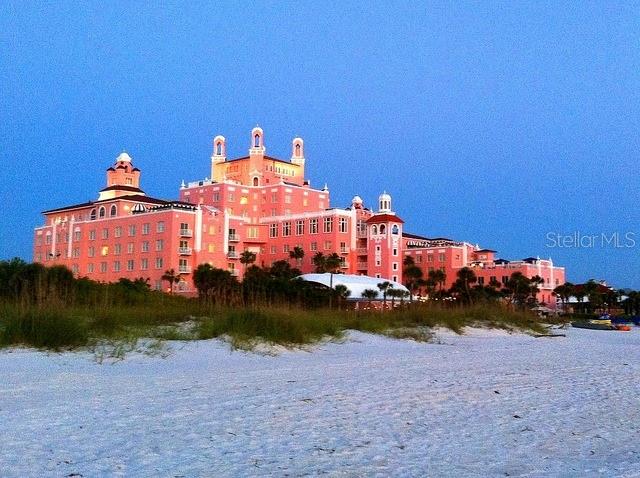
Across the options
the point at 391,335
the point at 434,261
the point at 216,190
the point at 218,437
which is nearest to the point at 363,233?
the point at 434,261

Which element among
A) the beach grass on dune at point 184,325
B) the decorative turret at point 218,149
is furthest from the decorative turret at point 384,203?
the beach grass on dune at point 184,325

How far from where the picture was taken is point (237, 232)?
85938mm

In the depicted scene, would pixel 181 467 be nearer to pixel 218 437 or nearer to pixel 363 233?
pixel 218 437

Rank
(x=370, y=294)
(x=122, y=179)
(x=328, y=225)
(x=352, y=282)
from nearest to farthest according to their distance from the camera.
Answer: (x=370, y=294), (x=352, y=282), (x=328, y=225), (x=122, y=179)

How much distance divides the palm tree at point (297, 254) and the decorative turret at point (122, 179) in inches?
1100

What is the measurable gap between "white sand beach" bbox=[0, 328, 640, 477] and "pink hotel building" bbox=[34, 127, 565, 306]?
219ft

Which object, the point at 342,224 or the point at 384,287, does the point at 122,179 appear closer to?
the point at 342,224

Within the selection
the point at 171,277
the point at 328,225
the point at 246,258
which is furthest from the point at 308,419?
the point at 328,225

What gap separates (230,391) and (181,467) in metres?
3.87

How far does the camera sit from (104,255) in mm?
84625

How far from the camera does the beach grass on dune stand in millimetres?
12859

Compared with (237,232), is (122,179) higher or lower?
higher

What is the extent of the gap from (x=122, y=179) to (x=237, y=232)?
83.0ft

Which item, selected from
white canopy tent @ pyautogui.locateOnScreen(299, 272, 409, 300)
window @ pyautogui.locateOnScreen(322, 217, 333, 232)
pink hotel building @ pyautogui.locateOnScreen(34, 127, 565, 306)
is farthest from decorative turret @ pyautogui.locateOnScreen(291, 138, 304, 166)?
white canopy tent @ pyautogui.locateOnScreen(299, 272, 409, 300)
